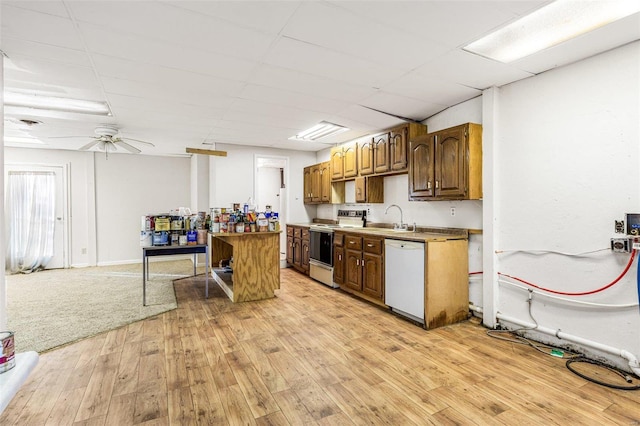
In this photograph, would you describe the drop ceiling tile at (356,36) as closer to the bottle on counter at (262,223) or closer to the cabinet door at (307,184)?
the bottle on counter at (262,223)

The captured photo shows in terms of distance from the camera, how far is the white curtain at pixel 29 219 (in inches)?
230

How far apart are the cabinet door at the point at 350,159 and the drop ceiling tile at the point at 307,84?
1638 mm

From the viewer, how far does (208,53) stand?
95.7 inches

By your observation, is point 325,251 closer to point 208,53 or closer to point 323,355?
point 323,355

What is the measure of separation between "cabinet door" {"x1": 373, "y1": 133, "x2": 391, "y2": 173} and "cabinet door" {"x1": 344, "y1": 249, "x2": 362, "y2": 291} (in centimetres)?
128

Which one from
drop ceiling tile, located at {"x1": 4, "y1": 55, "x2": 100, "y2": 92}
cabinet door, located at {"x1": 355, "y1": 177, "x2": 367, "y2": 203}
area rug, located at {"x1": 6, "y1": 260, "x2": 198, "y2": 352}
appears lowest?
area rug, located at {"x1": 6, "y1": 260, "x2": 198, "y2": 352}

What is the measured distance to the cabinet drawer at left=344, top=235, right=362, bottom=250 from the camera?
413 centimetres

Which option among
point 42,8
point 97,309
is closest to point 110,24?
point 42,8

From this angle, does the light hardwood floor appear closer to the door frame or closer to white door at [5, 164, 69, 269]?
the door frame

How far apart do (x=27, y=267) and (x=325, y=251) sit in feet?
19.0

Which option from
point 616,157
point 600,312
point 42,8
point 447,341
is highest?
Result: point 42,8

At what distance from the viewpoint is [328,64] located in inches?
103

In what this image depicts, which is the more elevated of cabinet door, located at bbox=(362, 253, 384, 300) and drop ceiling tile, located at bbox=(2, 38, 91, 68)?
drop ceiling tile, located at bbox=(2, 38, 91, 68)

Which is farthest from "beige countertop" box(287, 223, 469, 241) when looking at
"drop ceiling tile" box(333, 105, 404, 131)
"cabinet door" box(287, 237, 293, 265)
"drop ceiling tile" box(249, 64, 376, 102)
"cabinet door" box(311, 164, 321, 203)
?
"cabinet door" box(287, 237, 293, 265)
